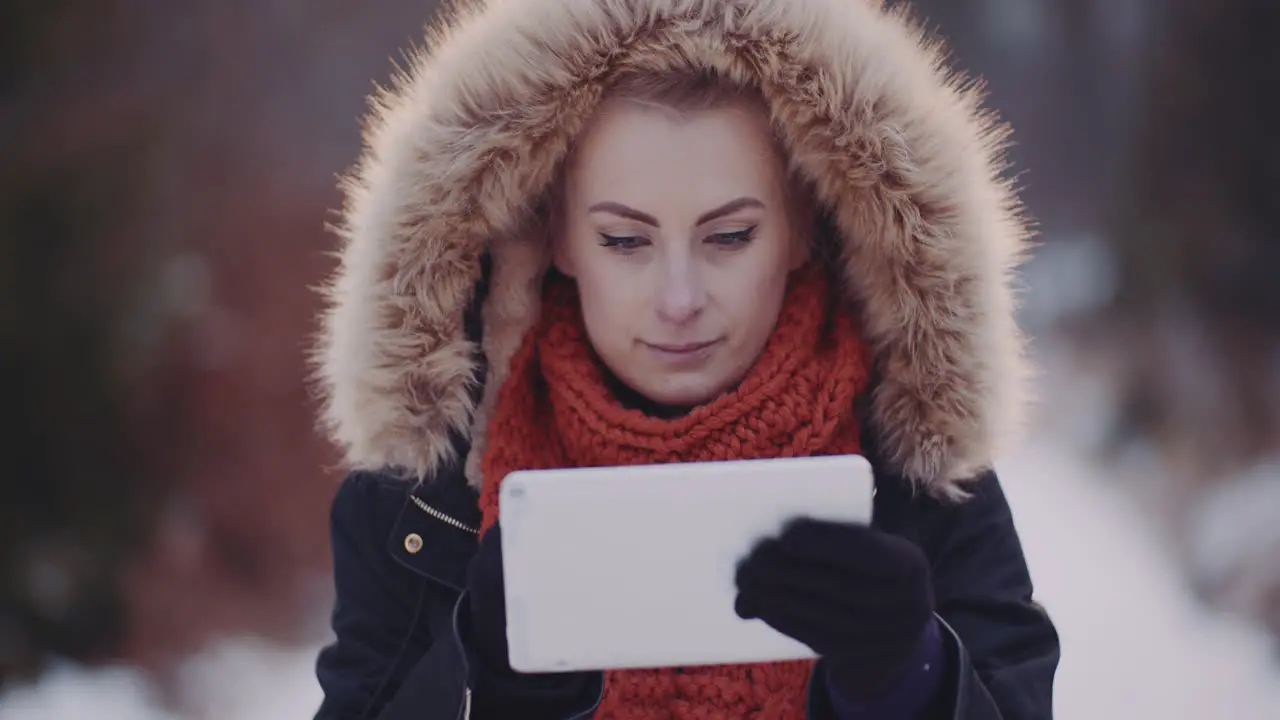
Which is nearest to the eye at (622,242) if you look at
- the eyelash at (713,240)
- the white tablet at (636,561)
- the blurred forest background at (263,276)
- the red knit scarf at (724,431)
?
the eyelash at (713,240)

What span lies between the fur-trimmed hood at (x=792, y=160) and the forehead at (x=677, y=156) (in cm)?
3

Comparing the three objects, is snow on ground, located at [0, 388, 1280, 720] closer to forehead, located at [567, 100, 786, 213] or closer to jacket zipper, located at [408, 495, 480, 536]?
jacket zipper, located at [408, 495, 480, 536]

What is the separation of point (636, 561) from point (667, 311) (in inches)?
8.4

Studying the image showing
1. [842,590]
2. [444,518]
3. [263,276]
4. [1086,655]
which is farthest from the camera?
[263,276]

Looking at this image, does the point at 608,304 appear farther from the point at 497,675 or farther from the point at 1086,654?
the point at 1086,654

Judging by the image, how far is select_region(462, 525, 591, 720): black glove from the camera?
83 cm

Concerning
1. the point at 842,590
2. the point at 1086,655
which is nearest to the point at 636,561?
the point at 842,590

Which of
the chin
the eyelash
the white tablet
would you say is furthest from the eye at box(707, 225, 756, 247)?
the white tablet

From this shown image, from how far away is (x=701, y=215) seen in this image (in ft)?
2.89

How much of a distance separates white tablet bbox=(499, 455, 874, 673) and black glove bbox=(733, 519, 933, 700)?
0.06 ft

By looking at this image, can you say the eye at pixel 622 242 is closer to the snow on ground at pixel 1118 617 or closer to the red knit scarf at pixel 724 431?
the red knit scarf at pixel 724 431

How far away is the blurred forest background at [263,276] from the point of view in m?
2.02

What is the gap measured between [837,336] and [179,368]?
148 cm

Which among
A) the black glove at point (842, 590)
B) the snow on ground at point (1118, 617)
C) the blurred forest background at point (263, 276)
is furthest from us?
the blurred forest background at point (263, 276)
